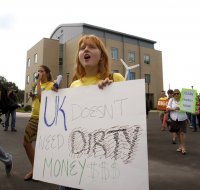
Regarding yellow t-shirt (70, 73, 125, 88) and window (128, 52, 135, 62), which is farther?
window (128, 52, 135, 62)

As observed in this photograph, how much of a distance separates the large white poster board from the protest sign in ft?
18.6

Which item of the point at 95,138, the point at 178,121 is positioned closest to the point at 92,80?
the point at 95,138

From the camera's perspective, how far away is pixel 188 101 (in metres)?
7.98

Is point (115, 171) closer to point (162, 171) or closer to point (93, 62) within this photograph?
point (93, 62)

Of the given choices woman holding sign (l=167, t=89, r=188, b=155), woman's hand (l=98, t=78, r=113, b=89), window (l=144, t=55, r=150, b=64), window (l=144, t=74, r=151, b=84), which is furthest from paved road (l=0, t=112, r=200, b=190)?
window (l=144, t=55, r=150, b=64)

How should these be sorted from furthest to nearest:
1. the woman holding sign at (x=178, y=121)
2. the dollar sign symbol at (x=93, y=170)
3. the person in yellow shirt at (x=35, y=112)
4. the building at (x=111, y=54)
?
1. the building at (x=111, y=54)
2. the woman holding sign at (x=178, y=121)
3. the person in yellow shirt at (x=35, y=112)
4. the dollar sign symbol at (x=93, y=170)

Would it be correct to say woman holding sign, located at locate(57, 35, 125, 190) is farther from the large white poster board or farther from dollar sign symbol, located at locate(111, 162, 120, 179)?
dollar sign symbol, located at locate(111, 162, 120, 179)

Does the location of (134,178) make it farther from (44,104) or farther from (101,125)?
(44,104)

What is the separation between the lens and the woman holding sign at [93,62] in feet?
8.33

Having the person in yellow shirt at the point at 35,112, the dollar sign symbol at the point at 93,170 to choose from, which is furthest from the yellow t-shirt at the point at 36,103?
the dollar sign symbol at the point at 93,170

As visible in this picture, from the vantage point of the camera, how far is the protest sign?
25.3 feet

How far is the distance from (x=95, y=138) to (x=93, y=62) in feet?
2.24

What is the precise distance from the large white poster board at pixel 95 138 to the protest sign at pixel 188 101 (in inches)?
223

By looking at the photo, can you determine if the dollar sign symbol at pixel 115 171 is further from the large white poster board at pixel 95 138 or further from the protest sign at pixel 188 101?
the protest sign at pixel 188 101
